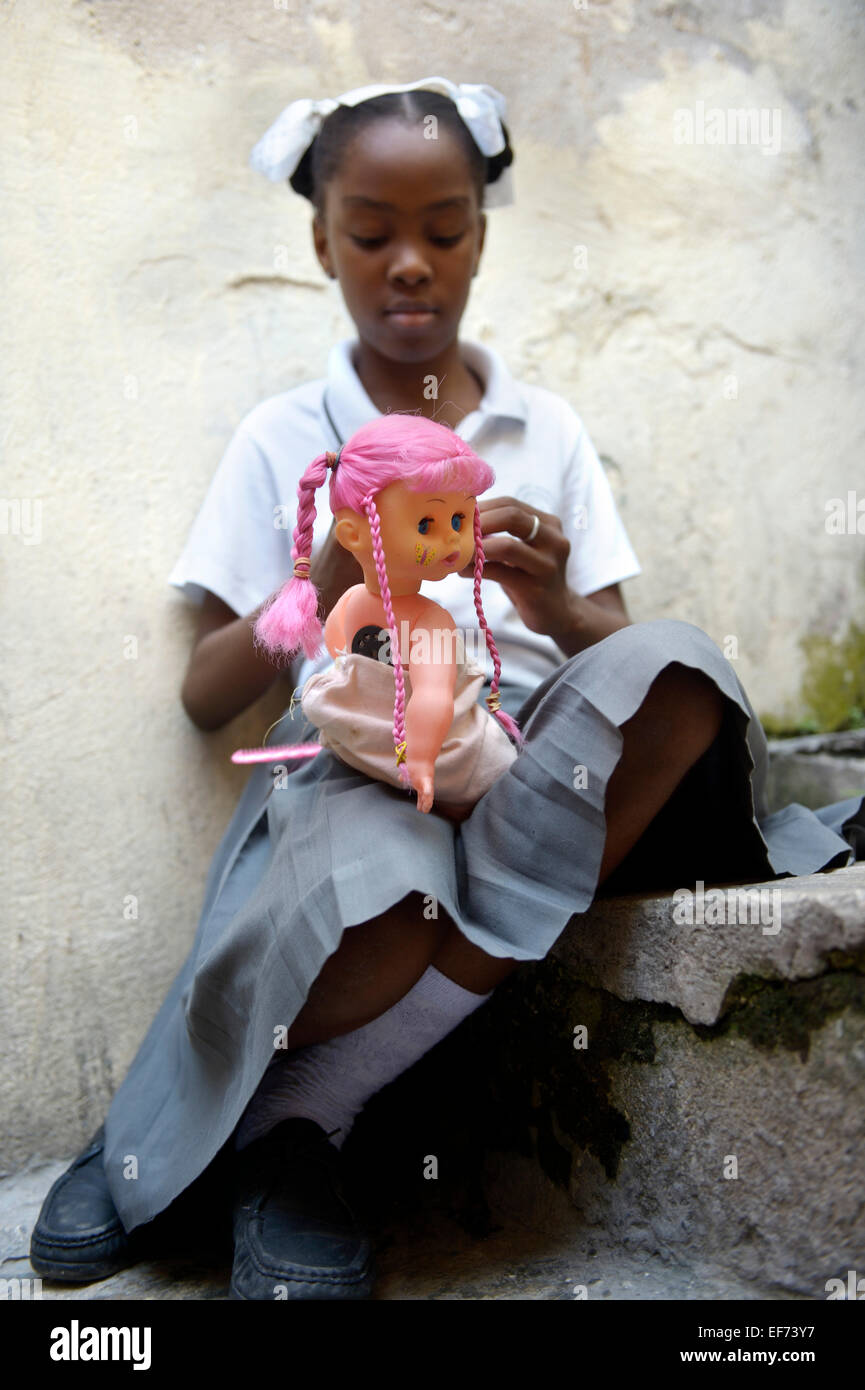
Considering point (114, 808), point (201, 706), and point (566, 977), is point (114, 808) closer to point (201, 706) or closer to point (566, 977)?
point (201, 706)

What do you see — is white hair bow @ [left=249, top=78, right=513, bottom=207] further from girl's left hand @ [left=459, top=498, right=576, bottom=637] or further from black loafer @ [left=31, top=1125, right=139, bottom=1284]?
black loafer @ [left=31, top=1125, right=139, bottom=1284]

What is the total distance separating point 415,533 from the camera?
998 mm

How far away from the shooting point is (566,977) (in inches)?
47.1

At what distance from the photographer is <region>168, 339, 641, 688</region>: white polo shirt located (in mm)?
1493

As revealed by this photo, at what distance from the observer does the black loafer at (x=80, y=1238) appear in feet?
3.80

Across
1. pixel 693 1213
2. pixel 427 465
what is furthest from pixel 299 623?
pixel 693 1213

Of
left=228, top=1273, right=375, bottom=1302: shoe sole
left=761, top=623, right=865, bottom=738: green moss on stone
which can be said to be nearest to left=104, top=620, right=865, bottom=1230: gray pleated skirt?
left=228, top=1273, right=375, bottom=1302: shoe sole

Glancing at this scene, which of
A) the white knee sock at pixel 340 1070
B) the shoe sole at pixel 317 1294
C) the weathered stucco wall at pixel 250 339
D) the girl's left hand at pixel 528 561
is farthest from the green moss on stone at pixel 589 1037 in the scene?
the weathered stucco wall at pixel 250 339

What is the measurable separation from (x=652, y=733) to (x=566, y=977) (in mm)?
302

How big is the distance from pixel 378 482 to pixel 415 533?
0.17ft

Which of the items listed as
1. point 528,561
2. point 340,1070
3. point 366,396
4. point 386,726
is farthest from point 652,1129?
point 366,396

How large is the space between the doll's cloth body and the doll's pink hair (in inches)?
1.3

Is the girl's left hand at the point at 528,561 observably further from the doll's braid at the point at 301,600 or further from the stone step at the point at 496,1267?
the stone step at the point at 496,1267

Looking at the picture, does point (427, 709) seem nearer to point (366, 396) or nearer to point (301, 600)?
point (301, 600)
